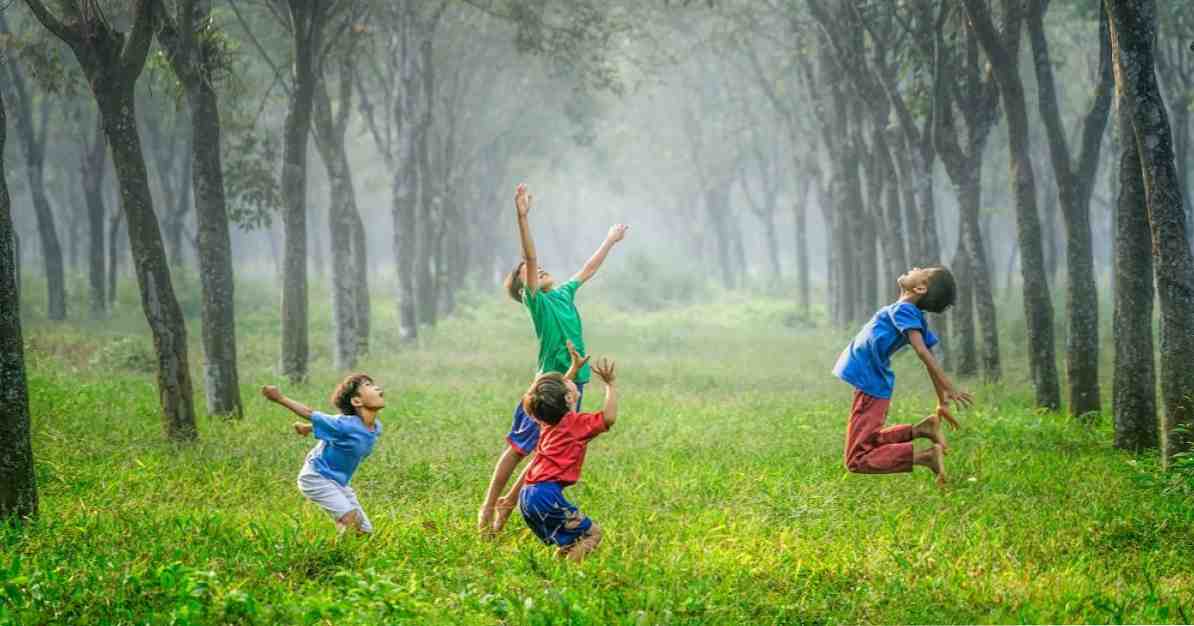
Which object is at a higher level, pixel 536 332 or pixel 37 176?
pixel 37 176

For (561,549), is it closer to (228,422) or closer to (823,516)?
(823,516)

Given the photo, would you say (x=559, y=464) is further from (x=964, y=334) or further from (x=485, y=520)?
(x=964, y=334)

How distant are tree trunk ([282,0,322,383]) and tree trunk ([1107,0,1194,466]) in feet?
33.8

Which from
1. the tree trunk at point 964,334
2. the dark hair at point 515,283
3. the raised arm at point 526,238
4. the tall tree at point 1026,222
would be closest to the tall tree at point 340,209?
the tree trunk at point 964,334

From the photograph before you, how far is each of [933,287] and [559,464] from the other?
3444 mm

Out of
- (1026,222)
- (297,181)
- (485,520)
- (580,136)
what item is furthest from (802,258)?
(485,520)

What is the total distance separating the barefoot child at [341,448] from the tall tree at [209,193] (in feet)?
19.4

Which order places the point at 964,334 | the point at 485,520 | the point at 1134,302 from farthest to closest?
the point at 964,334 → the point at 1134,302 → the point at 485,520

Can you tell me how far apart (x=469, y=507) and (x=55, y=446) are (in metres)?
4.25

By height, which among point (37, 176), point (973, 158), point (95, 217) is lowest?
point (973, 158)

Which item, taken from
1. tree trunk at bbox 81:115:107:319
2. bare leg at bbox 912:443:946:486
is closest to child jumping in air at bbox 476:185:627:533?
bare leg at bbox 912:443:946:486

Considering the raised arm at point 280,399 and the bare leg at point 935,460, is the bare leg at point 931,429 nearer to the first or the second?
the bare leg at point 935,460

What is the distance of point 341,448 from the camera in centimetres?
681

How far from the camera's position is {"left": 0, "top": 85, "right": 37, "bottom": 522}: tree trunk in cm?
689
